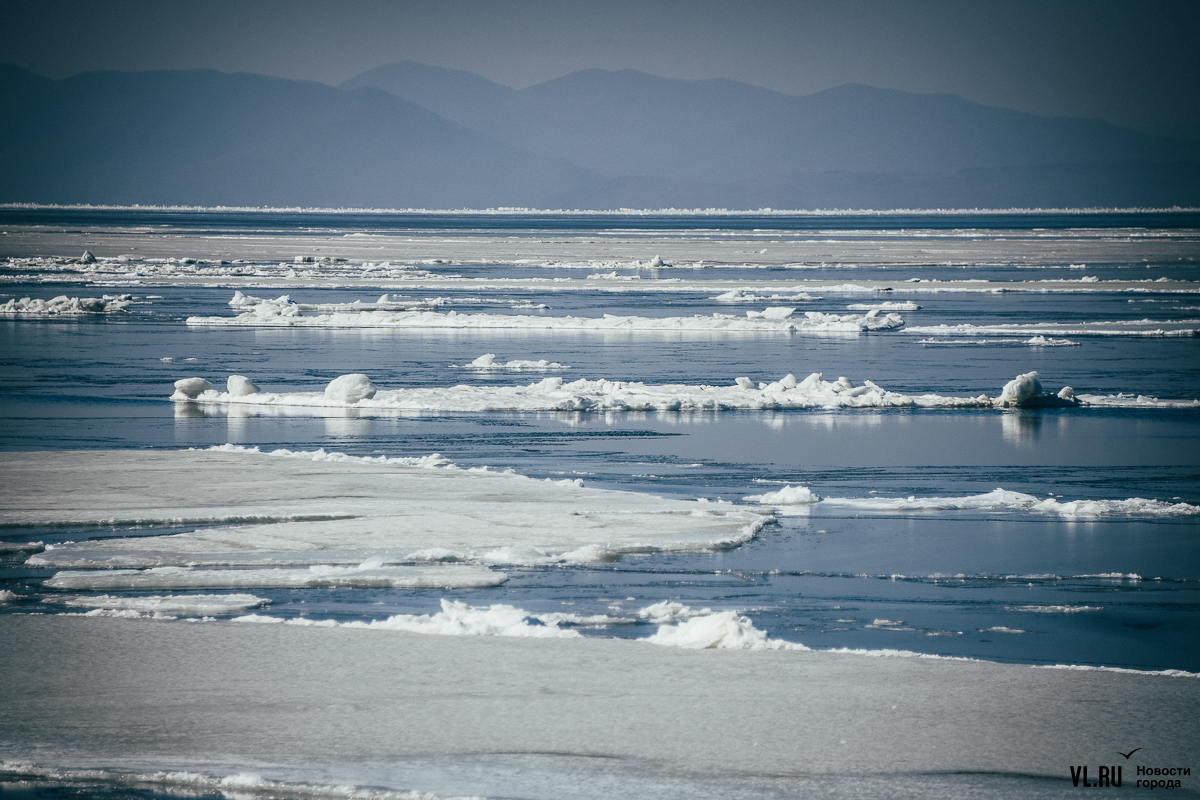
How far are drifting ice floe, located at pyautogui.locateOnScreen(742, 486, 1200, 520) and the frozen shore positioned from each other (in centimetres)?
394

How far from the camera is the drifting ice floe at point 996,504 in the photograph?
952cm

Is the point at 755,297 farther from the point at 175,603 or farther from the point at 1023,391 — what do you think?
the point at 175,603

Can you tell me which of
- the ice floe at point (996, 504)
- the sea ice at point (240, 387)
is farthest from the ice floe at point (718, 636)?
the sea ice at point (240, 387)

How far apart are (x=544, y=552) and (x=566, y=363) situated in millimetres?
10995

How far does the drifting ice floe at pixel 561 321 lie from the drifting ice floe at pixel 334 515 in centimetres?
1391

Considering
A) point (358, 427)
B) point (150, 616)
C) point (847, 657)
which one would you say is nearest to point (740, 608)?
point (847, 657)

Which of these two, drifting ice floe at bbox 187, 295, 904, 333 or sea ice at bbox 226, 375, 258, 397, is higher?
drifting ice floe at bbox 187, 295, 904, 333

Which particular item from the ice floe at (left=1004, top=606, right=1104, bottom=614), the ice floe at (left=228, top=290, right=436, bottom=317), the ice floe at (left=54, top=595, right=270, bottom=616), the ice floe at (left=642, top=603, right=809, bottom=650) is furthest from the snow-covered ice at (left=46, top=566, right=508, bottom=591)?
the ice floe at (left=228, top=290, right=436, bottom=317)

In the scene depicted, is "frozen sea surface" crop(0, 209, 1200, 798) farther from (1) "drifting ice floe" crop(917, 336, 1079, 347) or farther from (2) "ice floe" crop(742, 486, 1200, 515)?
(1) "drifting ice floe" crop(917, 336, 1079, 347)

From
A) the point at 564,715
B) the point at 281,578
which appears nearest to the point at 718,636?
the point at 564,715

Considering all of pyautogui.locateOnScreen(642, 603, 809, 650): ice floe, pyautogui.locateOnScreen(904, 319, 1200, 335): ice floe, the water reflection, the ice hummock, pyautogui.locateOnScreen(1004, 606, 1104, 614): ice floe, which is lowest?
pyautogui.locateOnScreen(1004, 606, 1104, 614): ice floe

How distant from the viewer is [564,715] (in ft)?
16.7

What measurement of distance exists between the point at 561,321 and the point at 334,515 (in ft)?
54.0

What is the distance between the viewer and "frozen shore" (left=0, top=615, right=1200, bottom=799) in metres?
4.55
